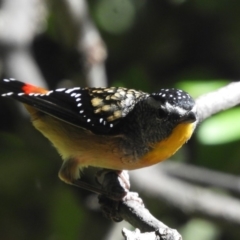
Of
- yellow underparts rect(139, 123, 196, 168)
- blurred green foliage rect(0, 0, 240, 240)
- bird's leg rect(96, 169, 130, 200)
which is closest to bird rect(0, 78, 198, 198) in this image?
yellow underparts rect(139, 123, 196, 168)

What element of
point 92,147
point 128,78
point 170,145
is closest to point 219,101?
point 170,145

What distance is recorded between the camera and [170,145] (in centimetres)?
321

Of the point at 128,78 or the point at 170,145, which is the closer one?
the point at 170,145

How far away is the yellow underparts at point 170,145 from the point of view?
3.14m

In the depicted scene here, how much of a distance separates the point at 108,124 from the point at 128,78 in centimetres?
187

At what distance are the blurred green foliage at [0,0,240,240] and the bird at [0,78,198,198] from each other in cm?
93

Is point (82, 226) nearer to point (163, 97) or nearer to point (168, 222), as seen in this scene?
point (168, 222)

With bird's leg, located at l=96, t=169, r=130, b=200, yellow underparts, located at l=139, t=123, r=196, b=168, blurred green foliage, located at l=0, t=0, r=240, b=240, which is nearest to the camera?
yellow underparts, located at l=139, t=123, r=196, b=168

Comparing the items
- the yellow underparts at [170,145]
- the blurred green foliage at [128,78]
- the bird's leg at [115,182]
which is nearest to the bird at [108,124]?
the yellow underparts at [170,145]

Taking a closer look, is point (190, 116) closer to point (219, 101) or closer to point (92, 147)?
point (219, 101)

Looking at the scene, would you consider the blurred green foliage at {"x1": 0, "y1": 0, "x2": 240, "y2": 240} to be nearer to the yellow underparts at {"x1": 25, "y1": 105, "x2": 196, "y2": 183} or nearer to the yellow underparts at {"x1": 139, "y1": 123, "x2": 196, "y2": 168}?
the yellow underparts at {"x1": 25, "y1": 105, "x2": 196, "y2": 183}

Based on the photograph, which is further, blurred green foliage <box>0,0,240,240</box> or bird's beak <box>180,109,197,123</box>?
blurred green foliage <box>0,0,240,240</box>

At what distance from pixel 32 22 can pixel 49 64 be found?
594 millimetres

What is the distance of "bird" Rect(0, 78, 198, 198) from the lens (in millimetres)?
3193
